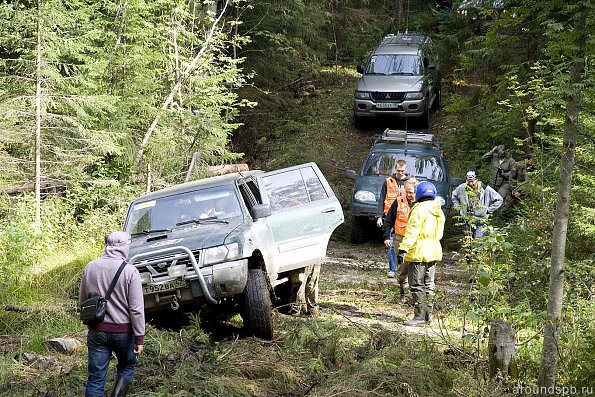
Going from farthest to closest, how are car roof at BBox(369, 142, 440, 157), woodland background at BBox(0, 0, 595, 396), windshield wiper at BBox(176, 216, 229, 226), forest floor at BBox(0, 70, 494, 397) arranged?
1. car roof at BBox(369, 142, 440, 157)
2. windshield wiper at BBox(176, 216, 229, 226)
3. forest floor at BBox(0, 70, 494, 397)
4. woodland background at BBox(0, 0, 595, 396)

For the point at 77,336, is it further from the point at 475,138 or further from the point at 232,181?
the point at 475,138

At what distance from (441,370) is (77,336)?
14.1 ft

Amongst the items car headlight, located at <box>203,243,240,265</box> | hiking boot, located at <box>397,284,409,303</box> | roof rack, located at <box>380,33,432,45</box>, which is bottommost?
hiking boot, located at <box>397,284,409,303</box>

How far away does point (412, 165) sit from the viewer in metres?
15.9

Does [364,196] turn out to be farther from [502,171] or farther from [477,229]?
[477,229]

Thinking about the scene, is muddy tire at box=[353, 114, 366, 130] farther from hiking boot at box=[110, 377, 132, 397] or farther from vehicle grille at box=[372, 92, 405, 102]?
hiking boot at box=[110, 377, 132, 397]

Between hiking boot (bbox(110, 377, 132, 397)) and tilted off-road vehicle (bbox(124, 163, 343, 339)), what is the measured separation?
1684 mm

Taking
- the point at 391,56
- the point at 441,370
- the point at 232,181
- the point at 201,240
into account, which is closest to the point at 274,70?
the point at 391,56

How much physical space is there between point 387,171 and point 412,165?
567 millimetres

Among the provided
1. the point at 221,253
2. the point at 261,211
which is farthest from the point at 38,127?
the point at 221,253

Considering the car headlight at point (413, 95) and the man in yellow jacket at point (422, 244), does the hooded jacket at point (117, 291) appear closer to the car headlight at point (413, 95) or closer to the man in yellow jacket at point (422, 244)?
the man in yellow jacket at point (422, 244)

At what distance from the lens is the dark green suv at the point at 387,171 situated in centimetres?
1503

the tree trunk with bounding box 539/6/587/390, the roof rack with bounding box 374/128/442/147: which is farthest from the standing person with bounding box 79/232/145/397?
the roof rack with bounding box 374/128/442/147

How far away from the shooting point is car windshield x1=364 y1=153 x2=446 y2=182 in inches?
614
